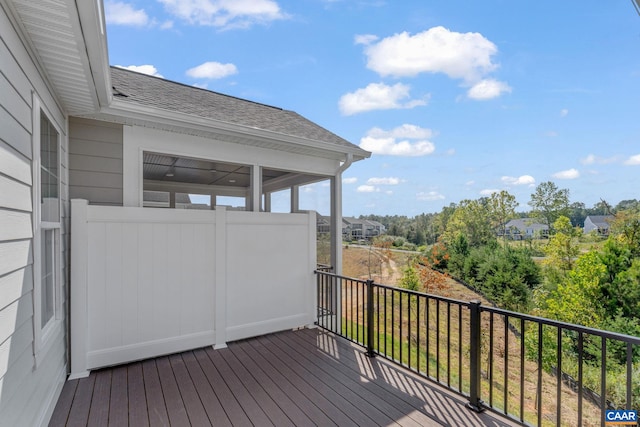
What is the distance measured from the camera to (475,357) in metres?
2.37

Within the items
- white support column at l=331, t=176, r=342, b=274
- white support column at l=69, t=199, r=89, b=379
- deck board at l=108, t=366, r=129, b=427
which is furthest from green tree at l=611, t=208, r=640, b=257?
white support column at l=69, t=199, r=89, b=379

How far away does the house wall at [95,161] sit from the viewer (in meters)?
3.12

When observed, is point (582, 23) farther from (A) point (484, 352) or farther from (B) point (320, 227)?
(B) point (320, 227)

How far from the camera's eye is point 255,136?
389 centimetres

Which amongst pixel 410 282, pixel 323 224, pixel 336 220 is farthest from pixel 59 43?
pixel 410 282

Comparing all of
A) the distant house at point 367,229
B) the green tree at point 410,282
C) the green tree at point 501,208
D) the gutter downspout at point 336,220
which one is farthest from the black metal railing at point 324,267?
the green tree at point 501,208

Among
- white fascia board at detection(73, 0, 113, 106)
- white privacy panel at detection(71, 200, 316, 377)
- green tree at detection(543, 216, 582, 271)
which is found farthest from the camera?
green tree at detection(543, 216, 582, 271)

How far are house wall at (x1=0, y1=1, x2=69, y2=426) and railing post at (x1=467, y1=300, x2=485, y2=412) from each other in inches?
107

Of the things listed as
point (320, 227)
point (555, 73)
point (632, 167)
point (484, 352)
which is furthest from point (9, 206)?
point (632, 167)

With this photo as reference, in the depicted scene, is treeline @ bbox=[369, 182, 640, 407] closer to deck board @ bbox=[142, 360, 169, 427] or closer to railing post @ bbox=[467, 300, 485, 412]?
railing post @ bbox=[467, 300, 485, 412]

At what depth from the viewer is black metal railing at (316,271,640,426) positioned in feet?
7.37

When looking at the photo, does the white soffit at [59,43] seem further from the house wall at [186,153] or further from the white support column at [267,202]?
the white support column at [267,202]

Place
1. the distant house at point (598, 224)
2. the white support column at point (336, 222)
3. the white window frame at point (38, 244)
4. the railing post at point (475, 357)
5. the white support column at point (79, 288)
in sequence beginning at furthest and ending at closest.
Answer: the distant house at point (598, 224) < the white support column at point (336, 222) < the white support column at point (79, 288) < the railing post at point (475, 357) < the white window frame at point (38, 244)

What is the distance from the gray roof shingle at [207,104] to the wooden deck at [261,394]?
267cm
